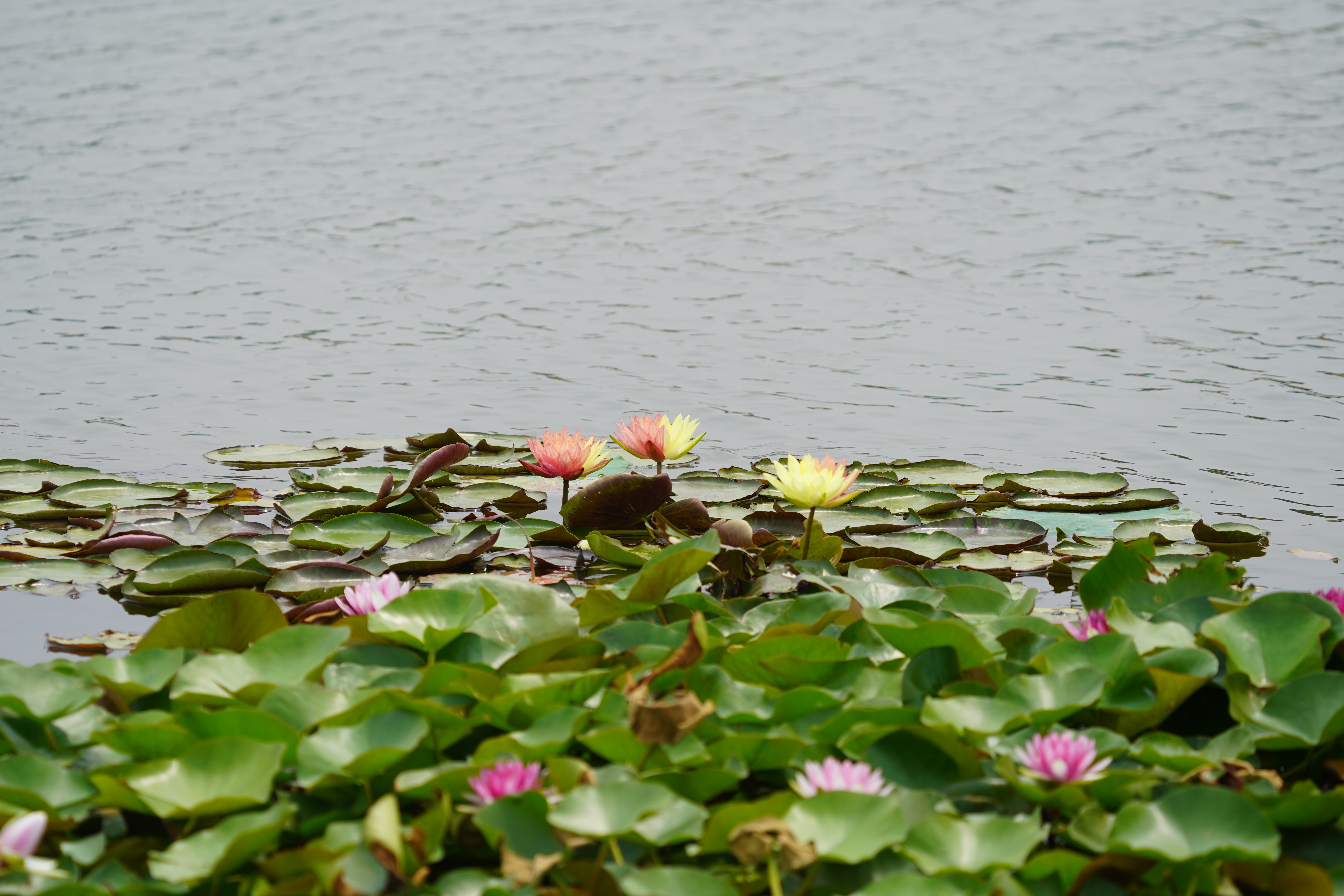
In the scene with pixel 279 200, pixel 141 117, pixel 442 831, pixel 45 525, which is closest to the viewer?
pixel 442 831

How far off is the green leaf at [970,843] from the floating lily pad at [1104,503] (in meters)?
1.77

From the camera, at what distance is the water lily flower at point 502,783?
134 centimetres

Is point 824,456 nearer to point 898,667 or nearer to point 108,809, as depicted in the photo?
point 898,667

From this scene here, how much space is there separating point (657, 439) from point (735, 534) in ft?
1.08

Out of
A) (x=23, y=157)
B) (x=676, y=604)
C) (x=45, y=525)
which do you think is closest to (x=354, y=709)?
(x=676, y=604)

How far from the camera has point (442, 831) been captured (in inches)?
51.0

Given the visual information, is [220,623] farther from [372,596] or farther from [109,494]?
[109,494]

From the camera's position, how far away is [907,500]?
2969 millimetres

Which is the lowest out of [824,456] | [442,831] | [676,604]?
[824,456]

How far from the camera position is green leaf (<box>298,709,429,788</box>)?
1.37 meters

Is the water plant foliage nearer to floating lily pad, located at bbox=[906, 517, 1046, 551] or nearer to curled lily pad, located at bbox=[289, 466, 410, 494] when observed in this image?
floating lily pad, located at bbox=[906, 517, 1046, 551]

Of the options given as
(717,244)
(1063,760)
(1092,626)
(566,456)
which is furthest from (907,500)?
(717,244)

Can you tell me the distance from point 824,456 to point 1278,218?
4260mm

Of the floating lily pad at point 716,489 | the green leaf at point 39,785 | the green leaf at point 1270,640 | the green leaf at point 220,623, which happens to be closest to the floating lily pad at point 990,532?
the floating lily pad at point 716,489
